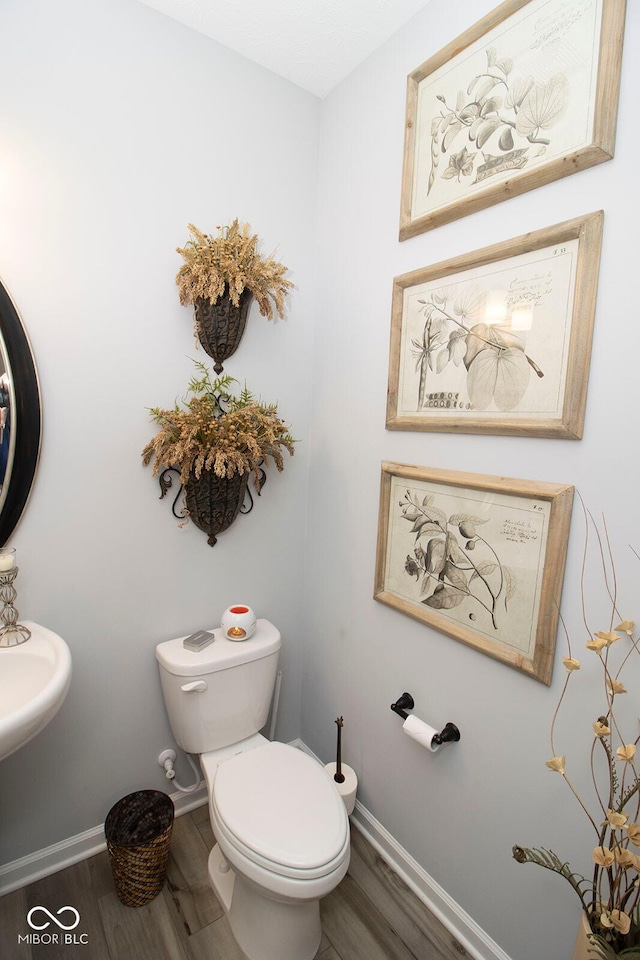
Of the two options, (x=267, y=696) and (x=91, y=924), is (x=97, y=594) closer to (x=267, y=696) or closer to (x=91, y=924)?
(x=267, y=696)

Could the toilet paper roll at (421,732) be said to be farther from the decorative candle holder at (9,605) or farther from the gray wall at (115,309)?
the decorative candle holder at (9,605)

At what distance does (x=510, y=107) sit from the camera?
1.13m

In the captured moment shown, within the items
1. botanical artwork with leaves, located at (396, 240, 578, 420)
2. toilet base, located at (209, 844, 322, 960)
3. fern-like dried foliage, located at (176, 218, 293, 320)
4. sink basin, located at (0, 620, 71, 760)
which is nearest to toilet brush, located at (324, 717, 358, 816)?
toilet base, located at (209, 844, 322, 960)

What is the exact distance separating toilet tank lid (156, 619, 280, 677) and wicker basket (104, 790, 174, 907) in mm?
478

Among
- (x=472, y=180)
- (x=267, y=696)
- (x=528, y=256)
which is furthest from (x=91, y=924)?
(x=472, y=180)

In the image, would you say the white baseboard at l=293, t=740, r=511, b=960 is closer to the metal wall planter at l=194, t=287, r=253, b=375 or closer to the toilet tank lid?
the toilet tank lid

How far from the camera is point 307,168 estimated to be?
1.76 meters

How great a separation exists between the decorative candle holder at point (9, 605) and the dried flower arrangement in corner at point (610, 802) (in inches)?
52.1

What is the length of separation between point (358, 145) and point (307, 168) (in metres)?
0.25

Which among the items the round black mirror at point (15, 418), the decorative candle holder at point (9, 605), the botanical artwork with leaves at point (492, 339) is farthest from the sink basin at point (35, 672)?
the botanical artwork with leaves at point (492, 339)

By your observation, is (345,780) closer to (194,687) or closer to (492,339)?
(194,687)

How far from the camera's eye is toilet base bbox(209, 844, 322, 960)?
4.13ft

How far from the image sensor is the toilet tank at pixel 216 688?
59.0 inches

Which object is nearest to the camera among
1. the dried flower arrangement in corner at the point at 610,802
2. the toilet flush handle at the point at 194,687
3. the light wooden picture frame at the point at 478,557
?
the dried flower arrangement in corner at the point at 610,802
